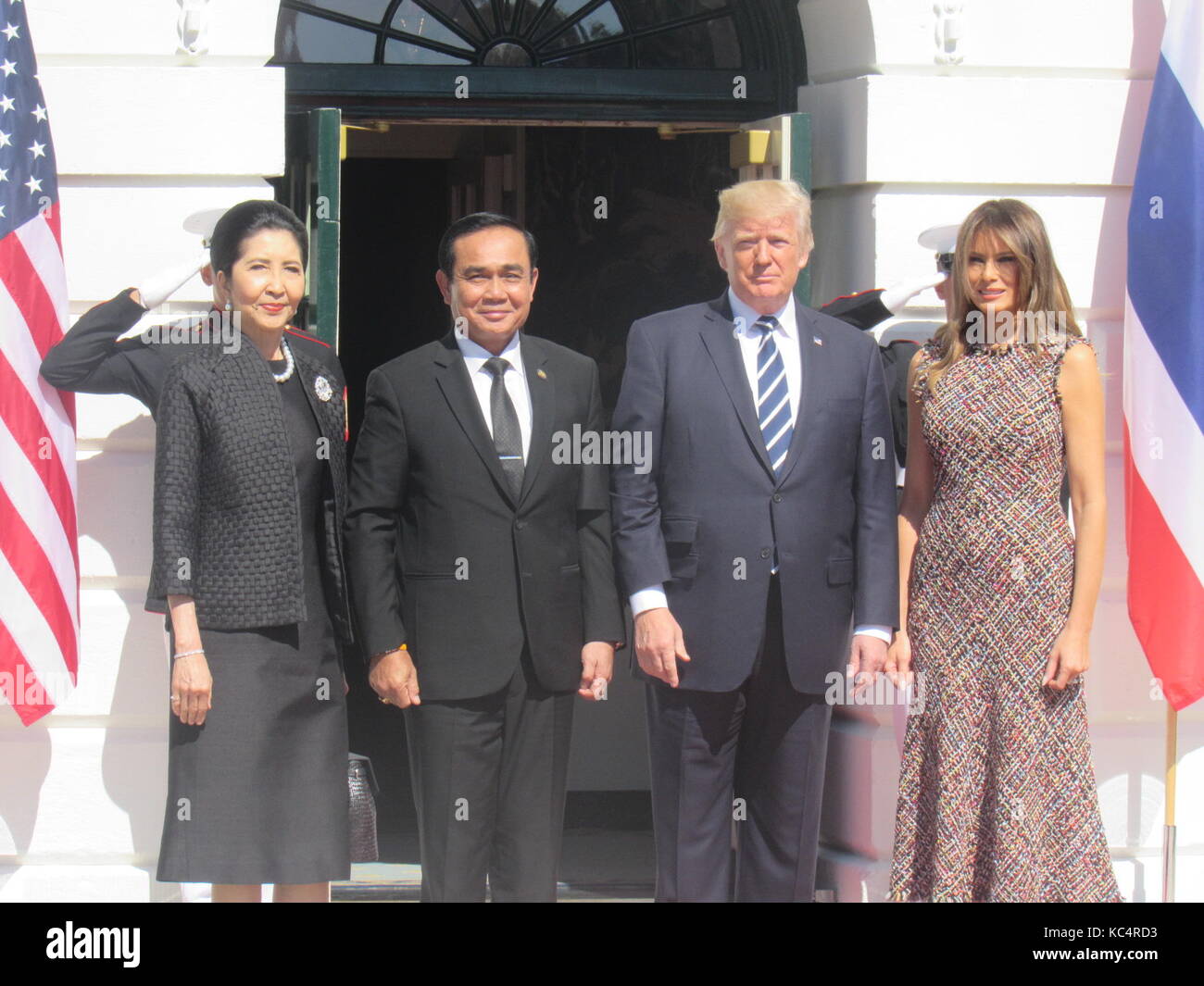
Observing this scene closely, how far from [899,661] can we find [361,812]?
1.49 metres

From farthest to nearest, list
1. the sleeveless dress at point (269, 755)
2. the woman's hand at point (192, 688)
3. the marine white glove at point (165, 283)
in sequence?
1. the marine white glove at point (165, 283)
2. the sleeveless dress at point (269, 755)
3. the woman's hand at point (192, 688)

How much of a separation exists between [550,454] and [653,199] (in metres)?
2.77

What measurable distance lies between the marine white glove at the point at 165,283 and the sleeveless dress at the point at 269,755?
1.96 feet

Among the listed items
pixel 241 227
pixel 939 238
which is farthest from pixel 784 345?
pixel 241 227

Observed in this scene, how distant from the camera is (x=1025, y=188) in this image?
215 inches

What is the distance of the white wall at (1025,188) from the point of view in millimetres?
5383

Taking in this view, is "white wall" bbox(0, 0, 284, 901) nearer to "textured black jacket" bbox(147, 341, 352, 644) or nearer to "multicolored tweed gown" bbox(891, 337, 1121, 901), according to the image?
"textured black jacket" bbox(147, 341, 352, 644)

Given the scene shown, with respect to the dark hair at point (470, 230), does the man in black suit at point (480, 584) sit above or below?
below

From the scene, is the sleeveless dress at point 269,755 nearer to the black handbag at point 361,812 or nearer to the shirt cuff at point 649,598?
the black handbag at point 361,812

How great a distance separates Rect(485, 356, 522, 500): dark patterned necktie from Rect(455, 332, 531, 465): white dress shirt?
0.01 meters

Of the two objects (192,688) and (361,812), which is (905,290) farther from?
(192,688)

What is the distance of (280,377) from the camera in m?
4.32

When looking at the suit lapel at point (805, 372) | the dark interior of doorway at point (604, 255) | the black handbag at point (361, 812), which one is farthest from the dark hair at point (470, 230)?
the dark interior of doorway at point (604, 255)

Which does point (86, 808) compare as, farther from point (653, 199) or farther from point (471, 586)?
point (653, 199)
